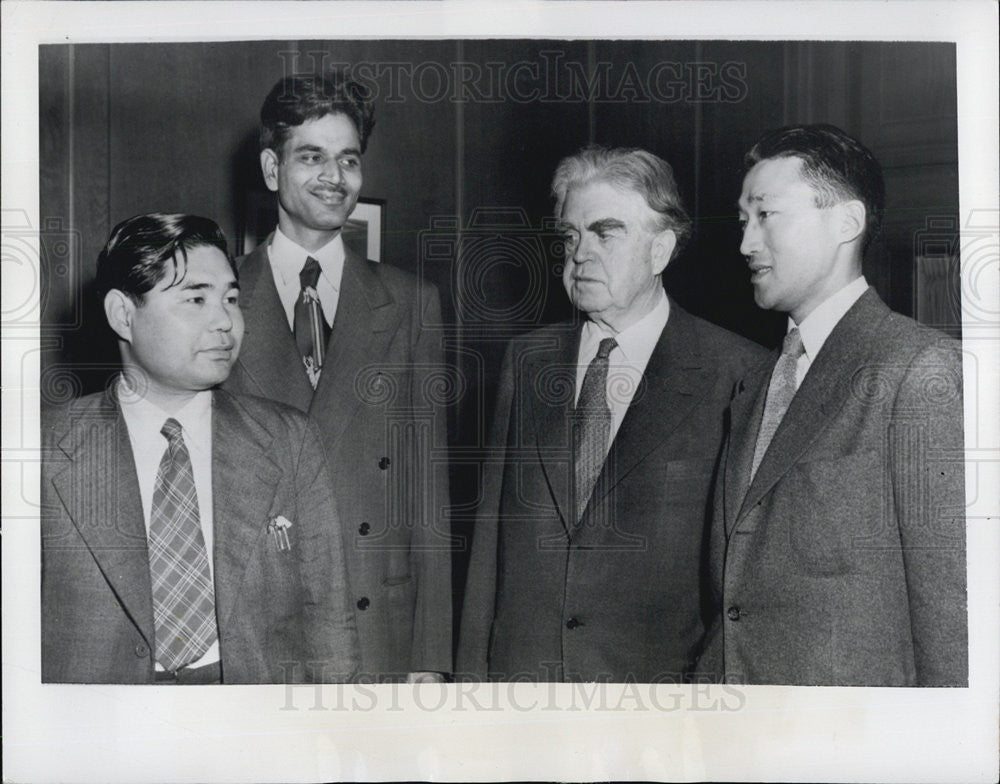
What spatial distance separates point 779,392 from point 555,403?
0.64 metres

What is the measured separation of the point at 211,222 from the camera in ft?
9.91

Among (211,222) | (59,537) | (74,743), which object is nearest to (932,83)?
(211,222)

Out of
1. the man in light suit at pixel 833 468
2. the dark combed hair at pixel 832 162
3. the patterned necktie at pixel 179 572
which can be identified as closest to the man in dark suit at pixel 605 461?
the man in light suit at pixel 833 468

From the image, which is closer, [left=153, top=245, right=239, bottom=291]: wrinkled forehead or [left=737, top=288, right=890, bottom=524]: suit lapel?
[left=737, top=288, right=890, bottom=524]: suit lapel

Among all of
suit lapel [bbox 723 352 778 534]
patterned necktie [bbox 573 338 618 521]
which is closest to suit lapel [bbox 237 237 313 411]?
patterned necktie [bbox 573 338 618 521]

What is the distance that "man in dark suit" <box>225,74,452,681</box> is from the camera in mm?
3002

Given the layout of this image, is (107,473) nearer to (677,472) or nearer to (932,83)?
(677,472)

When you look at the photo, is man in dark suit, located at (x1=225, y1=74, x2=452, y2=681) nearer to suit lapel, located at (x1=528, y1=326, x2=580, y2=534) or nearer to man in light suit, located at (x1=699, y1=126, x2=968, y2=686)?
suit lapel, located at (x1=528, y1=326, x2=580, y2=534)

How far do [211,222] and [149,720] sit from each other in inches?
58.1

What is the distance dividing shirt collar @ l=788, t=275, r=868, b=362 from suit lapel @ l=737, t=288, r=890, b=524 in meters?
0.02

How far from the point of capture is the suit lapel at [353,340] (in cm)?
300

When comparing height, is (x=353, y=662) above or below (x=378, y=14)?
below

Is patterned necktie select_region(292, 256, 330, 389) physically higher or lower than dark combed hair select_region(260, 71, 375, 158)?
lower

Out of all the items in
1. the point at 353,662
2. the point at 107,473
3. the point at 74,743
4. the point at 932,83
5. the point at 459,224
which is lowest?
the point at 74,743
